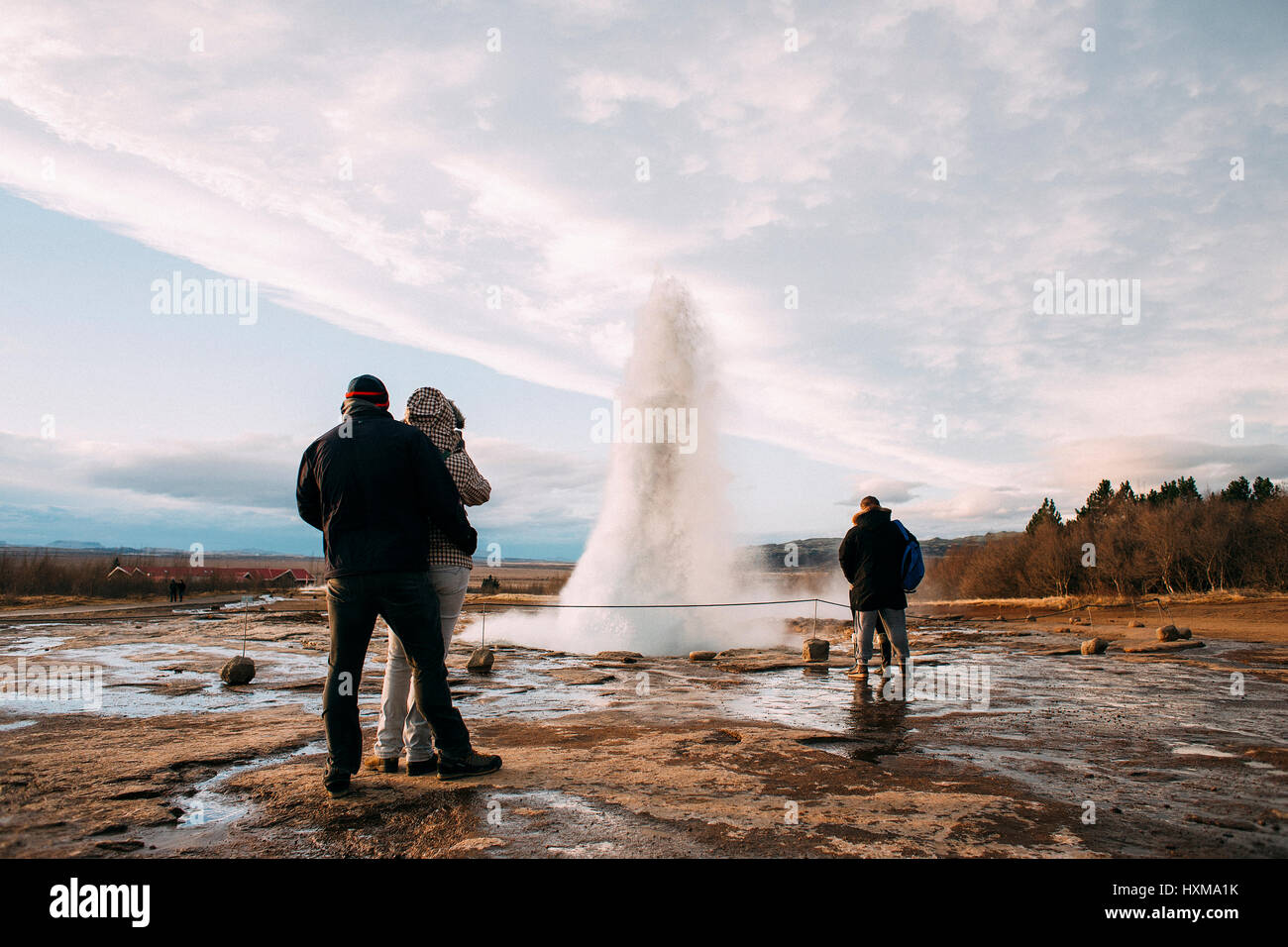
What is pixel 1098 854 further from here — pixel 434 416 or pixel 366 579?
pixel 434 416

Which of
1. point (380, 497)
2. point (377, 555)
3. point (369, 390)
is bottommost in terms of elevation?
point (377, 555)

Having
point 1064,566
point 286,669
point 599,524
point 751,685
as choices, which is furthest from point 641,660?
point 1064,566

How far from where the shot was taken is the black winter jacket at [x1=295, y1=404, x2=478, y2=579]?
3945mm

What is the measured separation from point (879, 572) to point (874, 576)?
0.08m

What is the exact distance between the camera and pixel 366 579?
3.92 metres

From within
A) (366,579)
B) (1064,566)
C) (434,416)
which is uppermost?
(434,416)

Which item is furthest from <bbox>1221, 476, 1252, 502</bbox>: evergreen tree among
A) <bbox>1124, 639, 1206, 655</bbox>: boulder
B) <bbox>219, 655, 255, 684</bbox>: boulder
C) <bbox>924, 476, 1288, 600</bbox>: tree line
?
<bbox>219, 655, 255, 684</bbox>: boulder

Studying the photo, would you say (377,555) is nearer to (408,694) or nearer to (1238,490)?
(408,694)

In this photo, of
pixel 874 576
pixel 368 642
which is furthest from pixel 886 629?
pixel 368 642

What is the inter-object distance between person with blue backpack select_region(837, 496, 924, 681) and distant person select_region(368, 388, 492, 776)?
596 centimetres

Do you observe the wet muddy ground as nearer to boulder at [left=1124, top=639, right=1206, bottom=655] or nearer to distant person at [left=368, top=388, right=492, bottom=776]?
distant person at [left=368, top=388, right=492, bottom=776]

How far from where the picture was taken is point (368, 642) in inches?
154
